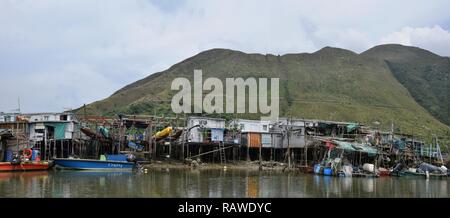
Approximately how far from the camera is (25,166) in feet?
138

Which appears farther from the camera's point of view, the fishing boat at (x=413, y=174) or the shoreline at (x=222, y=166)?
the shoreline at (x=222, y=166)

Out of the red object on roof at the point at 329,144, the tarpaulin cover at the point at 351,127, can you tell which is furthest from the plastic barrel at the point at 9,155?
the tarpaulin cover at the point at 351,127

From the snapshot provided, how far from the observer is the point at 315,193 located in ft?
99.4

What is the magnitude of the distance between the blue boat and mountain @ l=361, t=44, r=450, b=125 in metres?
88.1

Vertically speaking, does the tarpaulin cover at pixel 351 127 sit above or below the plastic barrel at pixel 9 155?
above

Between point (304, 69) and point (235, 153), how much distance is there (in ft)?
243

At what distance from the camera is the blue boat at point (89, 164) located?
43062mm

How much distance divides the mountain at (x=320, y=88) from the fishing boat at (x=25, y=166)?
42.1m

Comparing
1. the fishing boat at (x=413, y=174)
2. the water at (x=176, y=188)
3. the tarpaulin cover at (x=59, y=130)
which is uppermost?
the tarpaulin cover at (x=59, y=130)

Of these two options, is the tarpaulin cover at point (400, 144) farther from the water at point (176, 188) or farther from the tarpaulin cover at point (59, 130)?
the tarpaulin cover at point (59, 130)

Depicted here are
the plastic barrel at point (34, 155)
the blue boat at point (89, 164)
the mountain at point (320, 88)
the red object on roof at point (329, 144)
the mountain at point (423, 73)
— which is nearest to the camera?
the blue boat at point (89, 164)

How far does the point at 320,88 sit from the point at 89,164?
250 ft

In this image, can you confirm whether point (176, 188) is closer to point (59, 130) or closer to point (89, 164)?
point (89, 164)

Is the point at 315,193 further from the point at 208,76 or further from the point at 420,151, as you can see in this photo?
the point at 208,76
